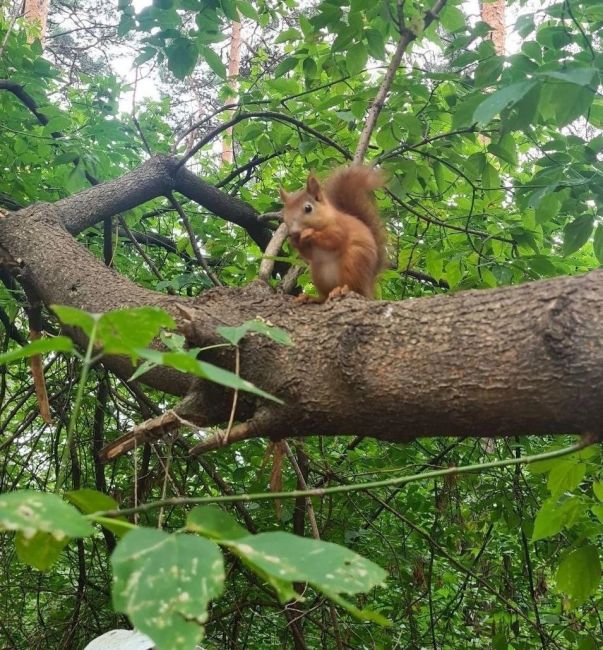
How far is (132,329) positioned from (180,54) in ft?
6.86

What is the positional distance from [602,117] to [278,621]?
2.71 meters

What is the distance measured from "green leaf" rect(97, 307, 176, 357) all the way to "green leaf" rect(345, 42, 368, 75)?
1.95 meters

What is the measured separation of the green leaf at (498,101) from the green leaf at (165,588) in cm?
102

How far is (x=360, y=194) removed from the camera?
2.35 meters

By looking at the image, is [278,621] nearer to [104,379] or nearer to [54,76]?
[104,379]

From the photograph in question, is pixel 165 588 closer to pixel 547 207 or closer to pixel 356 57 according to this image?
pixel 547 207

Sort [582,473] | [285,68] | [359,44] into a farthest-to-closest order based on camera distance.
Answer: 1. [285,68]
2. [359,44]
3. [582,473]

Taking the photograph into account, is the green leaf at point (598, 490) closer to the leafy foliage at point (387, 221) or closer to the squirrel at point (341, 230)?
the leafy foliage at point (387, 221)

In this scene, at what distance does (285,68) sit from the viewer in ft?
8.48

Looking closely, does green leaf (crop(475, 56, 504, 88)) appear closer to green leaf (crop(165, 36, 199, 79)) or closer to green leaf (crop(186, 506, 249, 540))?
green leaf (crop(165, 36, 199, 79))

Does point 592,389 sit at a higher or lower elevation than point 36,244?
lower

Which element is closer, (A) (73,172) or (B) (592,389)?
(B) (592,389)

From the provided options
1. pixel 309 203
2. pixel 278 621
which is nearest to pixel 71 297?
pixel 309 203

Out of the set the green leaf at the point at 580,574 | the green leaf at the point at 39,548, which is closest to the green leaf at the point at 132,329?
the green leaf at the point at 39,548
